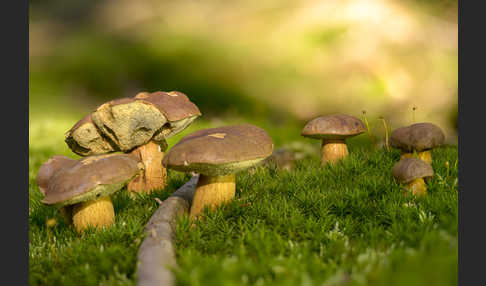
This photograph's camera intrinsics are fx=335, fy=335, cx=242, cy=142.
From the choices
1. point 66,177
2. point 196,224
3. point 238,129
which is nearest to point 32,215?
point 66,177

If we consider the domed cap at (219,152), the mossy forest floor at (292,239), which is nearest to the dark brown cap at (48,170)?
the mossy forest floor at (292,239)

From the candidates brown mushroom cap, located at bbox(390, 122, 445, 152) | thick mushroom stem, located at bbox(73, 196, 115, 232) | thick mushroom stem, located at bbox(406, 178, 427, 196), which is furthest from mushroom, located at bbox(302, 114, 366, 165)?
thick mushroom stem, located at bbox(73, 196, 115, 232)

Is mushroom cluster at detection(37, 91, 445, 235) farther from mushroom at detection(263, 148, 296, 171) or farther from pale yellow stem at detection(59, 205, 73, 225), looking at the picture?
mushroom at detection(263, 148, 296, 171)

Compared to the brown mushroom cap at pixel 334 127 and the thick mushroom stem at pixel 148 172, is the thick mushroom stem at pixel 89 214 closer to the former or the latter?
the thick mushroom stem at pixel 148 172

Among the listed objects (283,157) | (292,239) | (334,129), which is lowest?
(292,239)

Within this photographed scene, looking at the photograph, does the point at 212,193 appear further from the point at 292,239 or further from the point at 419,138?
the point at 419,138

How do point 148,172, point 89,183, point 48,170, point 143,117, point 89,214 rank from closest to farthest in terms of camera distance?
point 89,183 < point 89,214 < point 48,170 < point 143,117 < point 148,172

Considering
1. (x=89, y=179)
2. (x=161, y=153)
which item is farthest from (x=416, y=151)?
(x=89, y=179)
